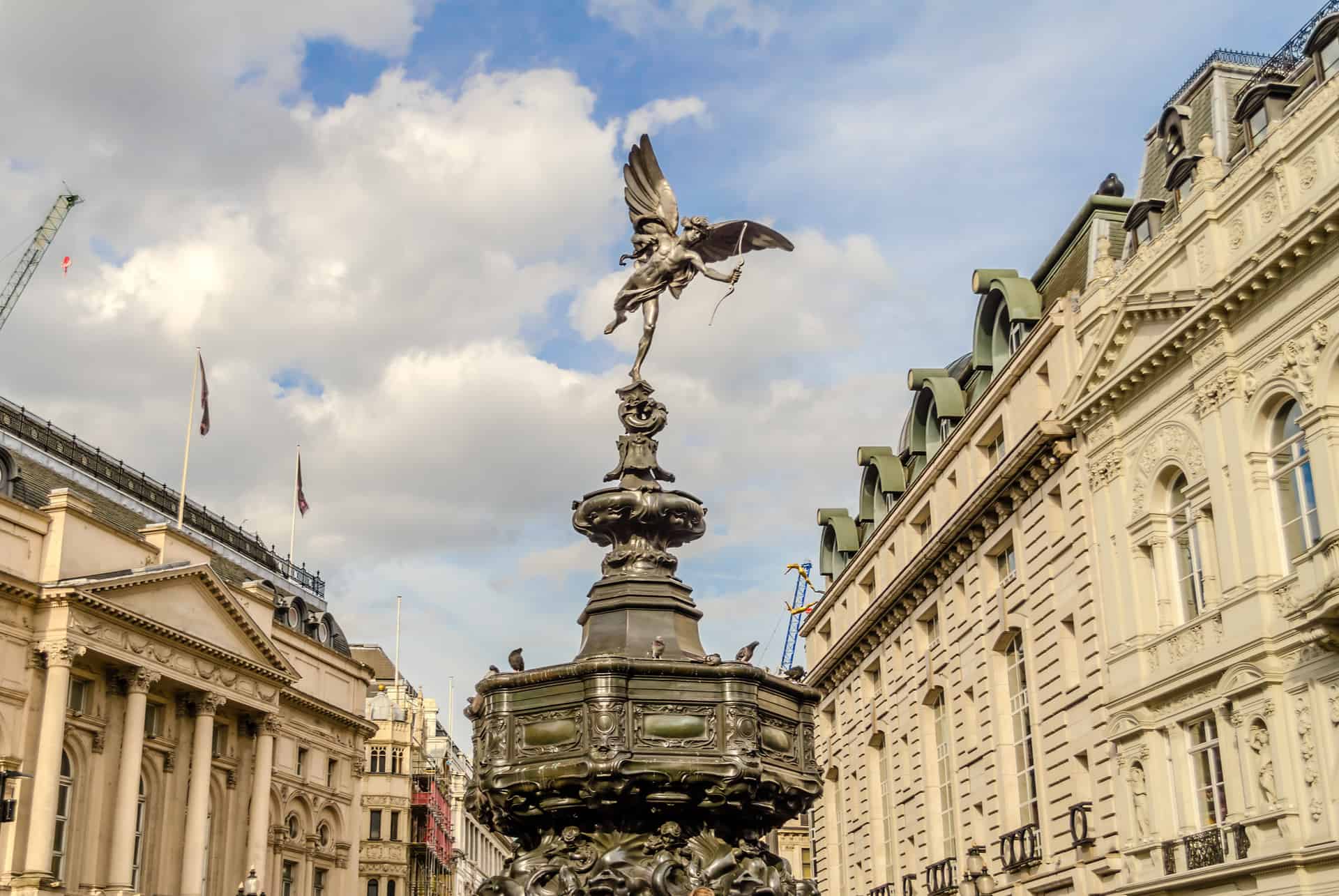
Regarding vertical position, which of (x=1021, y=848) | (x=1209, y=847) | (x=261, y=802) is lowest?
(x=1209, y=847)

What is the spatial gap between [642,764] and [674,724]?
1.30 ft

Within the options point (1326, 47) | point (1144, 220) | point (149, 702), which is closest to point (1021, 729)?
point (1144, 220)

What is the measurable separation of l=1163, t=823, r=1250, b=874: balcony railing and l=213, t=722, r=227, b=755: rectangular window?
138 feet

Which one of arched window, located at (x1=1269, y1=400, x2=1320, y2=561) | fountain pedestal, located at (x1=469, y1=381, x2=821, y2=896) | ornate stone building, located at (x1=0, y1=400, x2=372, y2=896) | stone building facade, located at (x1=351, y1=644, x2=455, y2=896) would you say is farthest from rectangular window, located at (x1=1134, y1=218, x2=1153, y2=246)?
stone building facade, located at (x1=351, y1=644, x2=455, y2=896)

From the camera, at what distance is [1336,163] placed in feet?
92.2

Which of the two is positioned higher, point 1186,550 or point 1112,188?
point 1112,188

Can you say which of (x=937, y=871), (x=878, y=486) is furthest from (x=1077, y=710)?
(x=878, y=486)

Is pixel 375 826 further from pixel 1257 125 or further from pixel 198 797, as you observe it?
pixel 1257 125

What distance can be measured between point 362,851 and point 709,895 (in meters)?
80.9

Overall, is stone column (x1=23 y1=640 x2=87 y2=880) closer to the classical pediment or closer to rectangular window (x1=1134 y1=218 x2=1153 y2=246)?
the classical pediment

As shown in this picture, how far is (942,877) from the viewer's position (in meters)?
47.3

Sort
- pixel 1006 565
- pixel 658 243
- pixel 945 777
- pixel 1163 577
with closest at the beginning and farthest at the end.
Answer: pixel 658 243 → pixel 1163 577 → pixel 1006 565 → pixel 945 777

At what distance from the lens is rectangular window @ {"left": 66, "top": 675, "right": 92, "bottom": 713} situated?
52.2 meters

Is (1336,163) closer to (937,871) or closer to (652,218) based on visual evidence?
(652,218)
